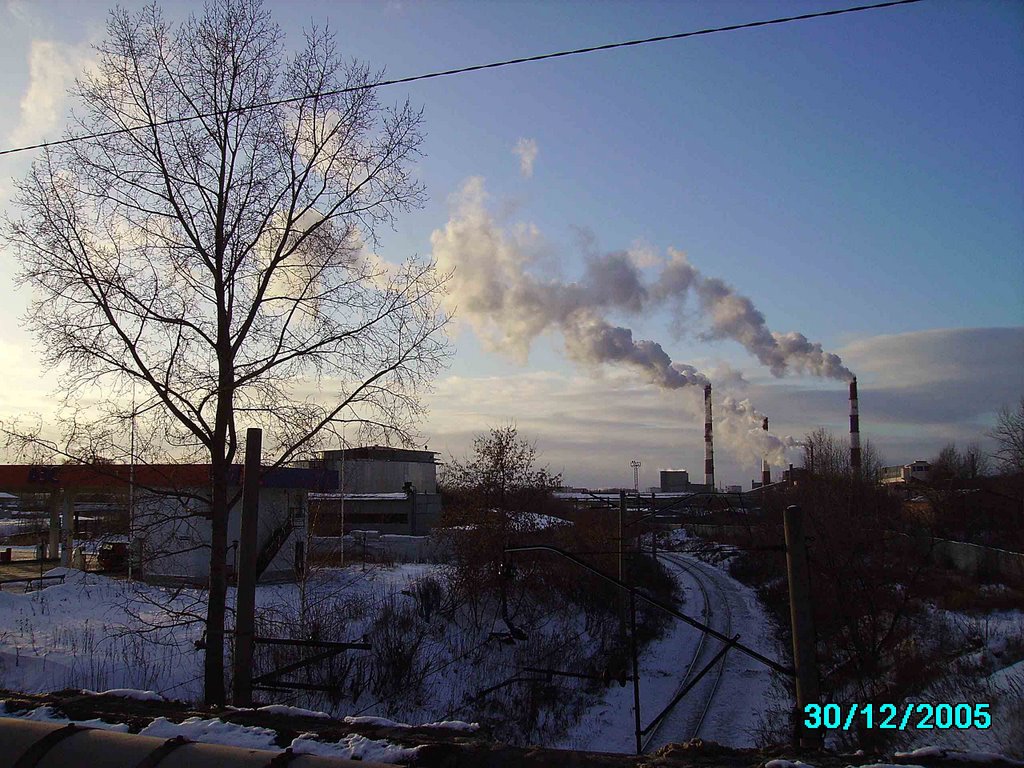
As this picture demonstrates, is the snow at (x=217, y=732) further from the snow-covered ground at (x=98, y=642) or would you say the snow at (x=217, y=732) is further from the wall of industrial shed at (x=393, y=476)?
the wall of industrial shed at (x=393, y=476)

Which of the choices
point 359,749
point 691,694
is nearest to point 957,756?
point 359,749

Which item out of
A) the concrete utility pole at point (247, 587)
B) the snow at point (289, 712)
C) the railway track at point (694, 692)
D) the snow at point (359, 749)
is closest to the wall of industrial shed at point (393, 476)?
the railway track at point (694, 692)

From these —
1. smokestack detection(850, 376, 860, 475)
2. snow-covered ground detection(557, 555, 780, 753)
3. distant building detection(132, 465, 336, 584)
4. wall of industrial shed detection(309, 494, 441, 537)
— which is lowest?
snow-covered ground detection(557, 555, 780, 753)

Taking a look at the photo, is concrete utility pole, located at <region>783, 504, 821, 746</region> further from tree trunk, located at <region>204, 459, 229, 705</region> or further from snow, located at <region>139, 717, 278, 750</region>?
tree trunk, located at <region>204, 459, 229, 705</region>

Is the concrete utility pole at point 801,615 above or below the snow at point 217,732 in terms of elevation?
above

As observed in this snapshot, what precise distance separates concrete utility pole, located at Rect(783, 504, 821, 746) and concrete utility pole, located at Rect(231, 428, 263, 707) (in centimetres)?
710

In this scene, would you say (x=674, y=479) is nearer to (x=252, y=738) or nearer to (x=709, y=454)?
(x=709, y=454)

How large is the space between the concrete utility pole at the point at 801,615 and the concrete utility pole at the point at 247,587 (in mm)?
7096

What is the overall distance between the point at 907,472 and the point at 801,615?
302 feet

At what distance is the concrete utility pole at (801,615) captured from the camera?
7473mm

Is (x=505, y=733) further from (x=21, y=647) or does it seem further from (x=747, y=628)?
(x=747, y=628)

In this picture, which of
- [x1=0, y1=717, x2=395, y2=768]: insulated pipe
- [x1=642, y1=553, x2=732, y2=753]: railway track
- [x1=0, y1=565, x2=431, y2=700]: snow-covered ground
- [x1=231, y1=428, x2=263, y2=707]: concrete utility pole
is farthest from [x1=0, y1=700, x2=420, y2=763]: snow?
[x1=642, y1=553, x2=732, y2=753]: railway track

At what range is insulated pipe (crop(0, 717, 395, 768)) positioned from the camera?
491cm

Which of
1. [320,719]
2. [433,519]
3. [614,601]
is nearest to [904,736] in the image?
[320,719]
